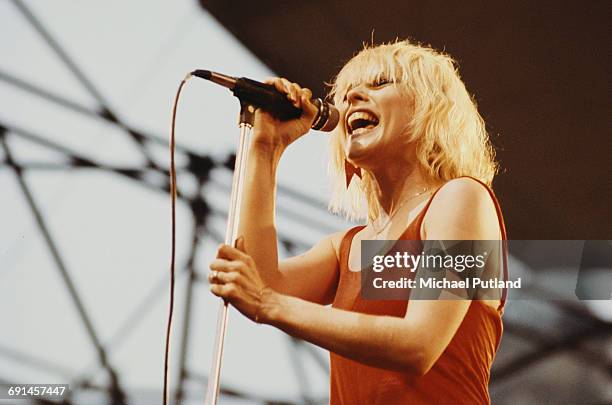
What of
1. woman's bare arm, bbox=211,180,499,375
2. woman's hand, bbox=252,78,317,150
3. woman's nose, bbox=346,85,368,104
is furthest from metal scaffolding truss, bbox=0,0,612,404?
woman's bare arm, bbox=211,180,499,375

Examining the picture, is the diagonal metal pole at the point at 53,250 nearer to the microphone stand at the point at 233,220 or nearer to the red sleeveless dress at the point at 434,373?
the red sleeveless dress at the point at 434,373

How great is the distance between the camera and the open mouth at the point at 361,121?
1.40 meters

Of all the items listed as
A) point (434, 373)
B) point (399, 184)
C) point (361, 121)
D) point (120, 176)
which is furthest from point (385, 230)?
point (120, 176)

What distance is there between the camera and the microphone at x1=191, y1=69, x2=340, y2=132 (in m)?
1.07

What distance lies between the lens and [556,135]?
116 inches

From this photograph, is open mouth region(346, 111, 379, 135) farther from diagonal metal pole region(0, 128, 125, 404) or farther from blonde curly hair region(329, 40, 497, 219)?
diagonal metal pole region(0, 128, 125, 404)

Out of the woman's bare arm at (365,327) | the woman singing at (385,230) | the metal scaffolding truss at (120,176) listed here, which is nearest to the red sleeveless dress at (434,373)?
the woman singing at (385,230)

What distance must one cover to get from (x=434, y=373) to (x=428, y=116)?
0.53 metres

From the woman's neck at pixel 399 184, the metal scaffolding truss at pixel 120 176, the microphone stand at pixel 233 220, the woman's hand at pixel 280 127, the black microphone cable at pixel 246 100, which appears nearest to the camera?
the microphone stand at pixel 233 220

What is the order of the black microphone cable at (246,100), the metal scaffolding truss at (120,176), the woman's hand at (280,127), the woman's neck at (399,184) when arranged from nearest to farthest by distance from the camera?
the black microphone cable at (246,100)
the woman's hand at (280,127)
the woman's neck at (399,184)
the metal scaffolding truss at (120,176)

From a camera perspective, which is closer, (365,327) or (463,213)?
(365,327)

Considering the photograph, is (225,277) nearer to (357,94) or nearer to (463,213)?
(463,213)

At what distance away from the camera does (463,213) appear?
1113 millimetres

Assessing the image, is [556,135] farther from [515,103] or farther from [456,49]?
[456,49]
